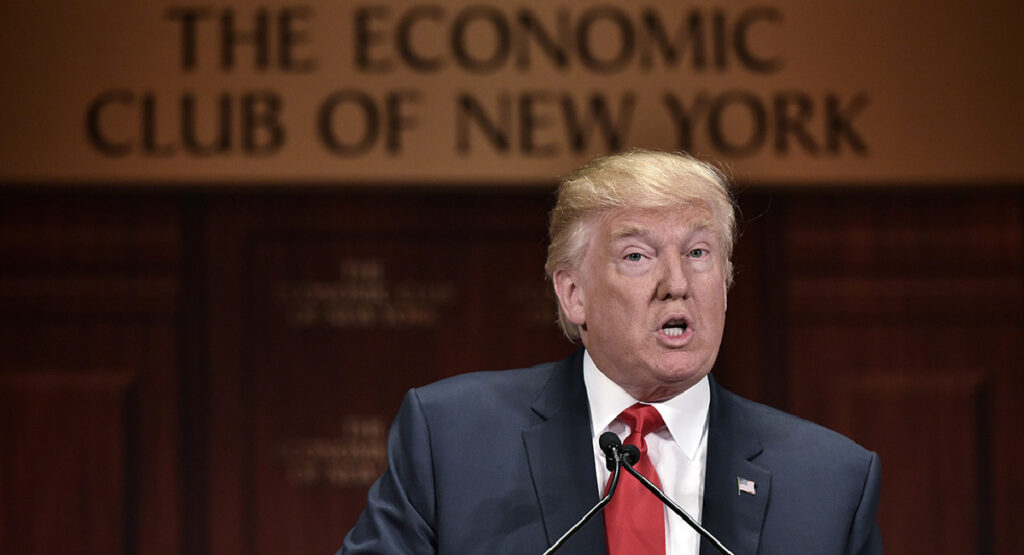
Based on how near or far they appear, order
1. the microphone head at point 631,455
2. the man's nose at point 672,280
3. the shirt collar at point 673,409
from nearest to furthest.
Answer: the microphone head at point 631,455, the man's nose at point 672,280, the shirt collar at point 673,409

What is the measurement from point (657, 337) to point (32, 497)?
8.64 ft

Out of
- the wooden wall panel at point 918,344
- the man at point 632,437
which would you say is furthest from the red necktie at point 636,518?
the wooden wall panel at point 918,344

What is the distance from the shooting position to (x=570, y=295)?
1.72 meters

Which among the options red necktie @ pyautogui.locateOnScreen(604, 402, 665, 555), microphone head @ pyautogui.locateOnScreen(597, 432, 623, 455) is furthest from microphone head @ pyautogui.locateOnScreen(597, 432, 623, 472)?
red necktie @ pyautogui.locateOnScreen(604, 402, 665, 555)

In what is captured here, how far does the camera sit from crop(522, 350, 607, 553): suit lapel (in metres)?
1.56

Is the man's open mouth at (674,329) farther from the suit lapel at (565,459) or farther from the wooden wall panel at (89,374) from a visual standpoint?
the wooden wall panel at (89,374)

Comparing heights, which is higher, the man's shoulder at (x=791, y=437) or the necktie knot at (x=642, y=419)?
the necktie knot at (x=642, y=419)

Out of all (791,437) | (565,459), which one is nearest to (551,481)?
(565,459)

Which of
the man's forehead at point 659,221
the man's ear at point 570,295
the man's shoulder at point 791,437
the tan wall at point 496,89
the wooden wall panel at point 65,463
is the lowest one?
the wooden wall panel at point 65,463

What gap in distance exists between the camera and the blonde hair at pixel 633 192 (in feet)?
5.21

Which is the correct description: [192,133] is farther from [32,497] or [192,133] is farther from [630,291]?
[630,291]

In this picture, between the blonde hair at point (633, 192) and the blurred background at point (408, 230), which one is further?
the blurred background at point (408, 230)

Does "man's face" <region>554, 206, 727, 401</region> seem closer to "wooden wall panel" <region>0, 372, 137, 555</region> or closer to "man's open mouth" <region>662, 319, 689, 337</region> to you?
"man's open mouth" <region>662, 319, 689, 337</region>

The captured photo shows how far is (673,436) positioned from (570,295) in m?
0.25
